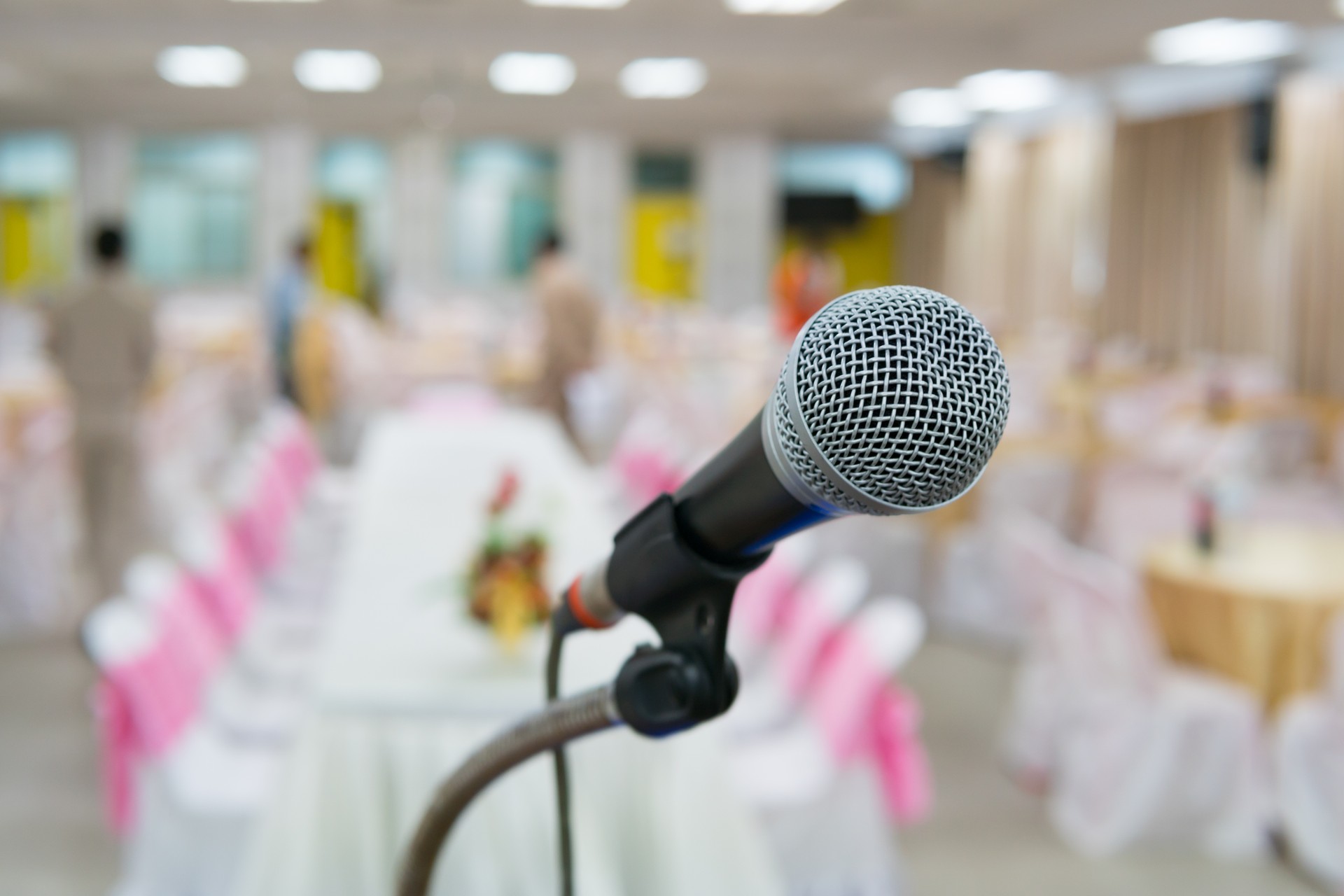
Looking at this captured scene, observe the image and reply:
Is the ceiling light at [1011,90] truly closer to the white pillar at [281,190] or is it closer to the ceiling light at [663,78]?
the ceiling light at [663,78]

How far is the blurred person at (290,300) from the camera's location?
9891 millimetres

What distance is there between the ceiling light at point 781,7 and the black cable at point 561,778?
30.1 ft

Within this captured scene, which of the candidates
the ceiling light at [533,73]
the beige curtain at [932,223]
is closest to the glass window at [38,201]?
the ceiling light at [533,73]

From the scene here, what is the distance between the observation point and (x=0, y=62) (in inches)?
519

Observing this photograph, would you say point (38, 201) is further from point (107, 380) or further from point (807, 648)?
point (807, 648)

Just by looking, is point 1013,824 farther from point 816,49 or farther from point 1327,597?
point 816,49

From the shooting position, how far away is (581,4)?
31.7 ft

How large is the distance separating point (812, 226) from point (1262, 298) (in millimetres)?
8894

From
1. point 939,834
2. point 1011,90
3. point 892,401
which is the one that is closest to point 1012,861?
point 939,834

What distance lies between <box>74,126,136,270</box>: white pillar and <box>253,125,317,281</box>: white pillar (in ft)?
6.07

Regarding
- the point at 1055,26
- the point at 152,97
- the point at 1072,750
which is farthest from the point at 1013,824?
the point at 152,97

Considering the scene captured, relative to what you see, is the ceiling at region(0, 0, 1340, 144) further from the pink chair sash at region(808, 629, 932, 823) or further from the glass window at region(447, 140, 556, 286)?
the pink chair sash at region(808, 629, 932, 823)

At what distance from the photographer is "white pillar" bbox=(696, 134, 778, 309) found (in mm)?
19422

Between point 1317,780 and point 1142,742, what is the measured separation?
469 millimetres
